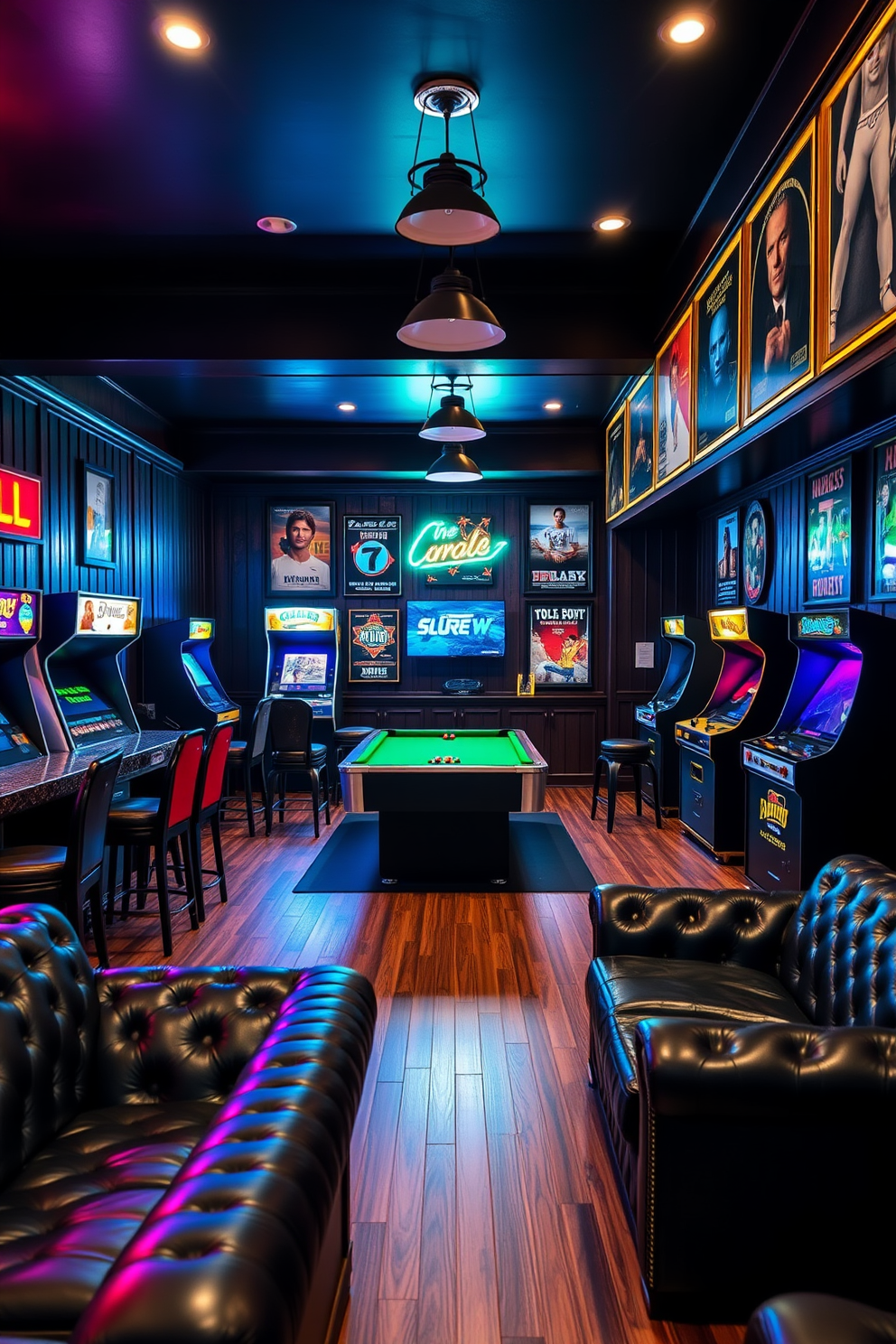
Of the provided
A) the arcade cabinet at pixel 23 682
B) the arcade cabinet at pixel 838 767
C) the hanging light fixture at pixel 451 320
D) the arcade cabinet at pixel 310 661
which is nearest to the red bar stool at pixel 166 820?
the arcade cabinet at pixel 23 682

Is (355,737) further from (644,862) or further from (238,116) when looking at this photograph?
(238,116)

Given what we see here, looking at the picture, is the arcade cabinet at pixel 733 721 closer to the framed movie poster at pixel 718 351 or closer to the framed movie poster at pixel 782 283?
the framed movie poster at pixel 718 351

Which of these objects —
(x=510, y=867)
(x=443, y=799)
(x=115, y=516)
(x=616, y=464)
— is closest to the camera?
(x=443, y=799)

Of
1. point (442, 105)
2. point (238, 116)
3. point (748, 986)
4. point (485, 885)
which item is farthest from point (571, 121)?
point (485, 885)

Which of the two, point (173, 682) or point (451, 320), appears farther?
point (173, 682)

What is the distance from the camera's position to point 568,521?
861cm

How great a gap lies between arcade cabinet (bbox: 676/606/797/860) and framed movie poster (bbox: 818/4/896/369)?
2.58 m

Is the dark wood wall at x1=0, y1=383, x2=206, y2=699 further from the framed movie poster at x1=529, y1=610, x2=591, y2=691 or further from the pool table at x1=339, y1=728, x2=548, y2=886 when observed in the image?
the framed movie poster at x1=529, y1=610, x2=591, y2=691

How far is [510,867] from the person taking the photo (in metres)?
5.48

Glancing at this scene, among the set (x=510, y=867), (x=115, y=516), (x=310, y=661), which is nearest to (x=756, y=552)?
(x=510, y=867)

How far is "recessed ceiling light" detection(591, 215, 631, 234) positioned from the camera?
4.08 meters

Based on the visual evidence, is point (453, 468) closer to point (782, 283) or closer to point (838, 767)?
point (782, 283)

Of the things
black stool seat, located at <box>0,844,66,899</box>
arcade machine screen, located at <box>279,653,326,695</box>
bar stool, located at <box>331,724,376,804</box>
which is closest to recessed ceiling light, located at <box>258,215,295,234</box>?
black stool seat, located at <box>0,844,66,899</box>

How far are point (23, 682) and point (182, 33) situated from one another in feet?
10.3
